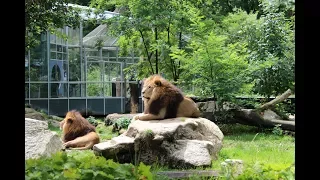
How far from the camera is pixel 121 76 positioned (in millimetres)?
14883

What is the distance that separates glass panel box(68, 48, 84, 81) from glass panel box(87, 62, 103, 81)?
0.32 metres

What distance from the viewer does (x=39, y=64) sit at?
43.4 feet

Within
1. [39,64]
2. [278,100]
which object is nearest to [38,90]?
[39,64]

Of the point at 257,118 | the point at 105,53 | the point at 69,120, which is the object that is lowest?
the point at 257,118

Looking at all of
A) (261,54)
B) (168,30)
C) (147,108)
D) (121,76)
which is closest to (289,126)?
(261,54)

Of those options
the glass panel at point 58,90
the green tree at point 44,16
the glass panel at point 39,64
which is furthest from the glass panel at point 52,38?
the green tree at point 44,16

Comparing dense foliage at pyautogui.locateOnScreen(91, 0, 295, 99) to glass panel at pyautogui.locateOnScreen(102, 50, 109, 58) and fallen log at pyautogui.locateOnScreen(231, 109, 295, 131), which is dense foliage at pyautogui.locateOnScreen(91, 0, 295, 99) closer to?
fallen log at pyautogui.locateOnScreen(231, 109, 295, 131)

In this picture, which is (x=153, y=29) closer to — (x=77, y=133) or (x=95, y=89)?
(x=95, y=89)

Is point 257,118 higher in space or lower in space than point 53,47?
lower

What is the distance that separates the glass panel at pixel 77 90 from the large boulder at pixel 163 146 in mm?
8347

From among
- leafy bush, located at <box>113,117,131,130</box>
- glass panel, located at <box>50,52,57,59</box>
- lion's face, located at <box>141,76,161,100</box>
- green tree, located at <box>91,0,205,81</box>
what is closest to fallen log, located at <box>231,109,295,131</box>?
leafy bush, located at <box>113,117,131,130</box>

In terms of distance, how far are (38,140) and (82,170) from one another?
3.28 m
